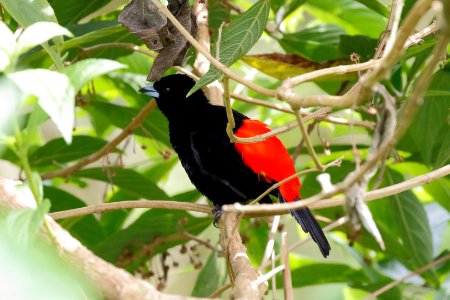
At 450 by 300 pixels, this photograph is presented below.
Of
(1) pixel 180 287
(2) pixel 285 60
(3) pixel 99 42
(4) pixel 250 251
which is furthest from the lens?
(1) pixel 180 287

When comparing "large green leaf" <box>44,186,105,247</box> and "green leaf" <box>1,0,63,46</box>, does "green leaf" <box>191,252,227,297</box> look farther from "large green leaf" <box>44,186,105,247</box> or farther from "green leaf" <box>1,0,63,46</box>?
"green leaf" <box>1,0,63,46</box>

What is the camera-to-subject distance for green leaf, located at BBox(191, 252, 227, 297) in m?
3.70

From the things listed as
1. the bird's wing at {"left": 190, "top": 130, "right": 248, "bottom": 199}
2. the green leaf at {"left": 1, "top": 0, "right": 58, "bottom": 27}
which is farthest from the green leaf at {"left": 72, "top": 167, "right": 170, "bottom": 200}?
the green leaf at {"left": 1, "top": 0, "right": 58, "bottom": 27}

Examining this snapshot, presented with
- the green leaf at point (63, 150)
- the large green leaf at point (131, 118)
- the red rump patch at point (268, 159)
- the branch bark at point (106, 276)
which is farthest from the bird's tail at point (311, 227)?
the branch bark at point (106, 276)

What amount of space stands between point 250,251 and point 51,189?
3.72ft

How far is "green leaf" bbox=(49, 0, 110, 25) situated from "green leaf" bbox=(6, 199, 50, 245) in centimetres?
218

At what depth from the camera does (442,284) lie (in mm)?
3742

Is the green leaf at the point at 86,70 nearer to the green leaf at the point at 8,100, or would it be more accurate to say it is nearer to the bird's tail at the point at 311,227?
the green leaf at the point at 8,100

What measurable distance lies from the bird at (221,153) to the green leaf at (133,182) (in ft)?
0.61

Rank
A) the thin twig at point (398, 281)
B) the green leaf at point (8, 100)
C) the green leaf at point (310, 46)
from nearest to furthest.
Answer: the green leaf at point (8, 100) → the thin twig at point (398, 281) → the green leaf at point (310, 46)

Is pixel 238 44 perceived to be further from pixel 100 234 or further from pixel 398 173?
pixel 100 234

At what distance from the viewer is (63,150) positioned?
3715 mm

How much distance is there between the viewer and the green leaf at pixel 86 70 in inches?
51.6

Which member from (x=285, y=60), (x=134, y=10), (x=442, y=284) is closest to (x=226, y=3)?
(x=285, y=60)
